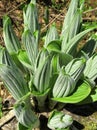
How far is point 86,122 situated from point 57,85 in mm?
550

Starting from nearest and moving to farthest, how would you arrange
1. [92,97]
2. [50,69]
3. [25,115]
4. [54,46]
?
1. [25,115]
2. [50,69]
3. [54,46]
4. [92,97]

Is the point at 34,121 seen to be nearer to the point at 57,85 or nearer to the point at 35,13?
the point at 57,85

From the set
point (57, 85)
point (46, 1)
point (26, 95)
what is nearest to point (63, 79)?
point (57, 85)

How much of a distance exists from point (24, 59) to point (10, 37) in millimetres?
202

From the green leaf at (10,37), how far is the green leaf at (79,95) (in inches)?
21.6

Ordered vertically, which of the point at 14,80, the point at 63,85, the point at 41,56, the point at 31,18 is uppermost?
the point at 31,18

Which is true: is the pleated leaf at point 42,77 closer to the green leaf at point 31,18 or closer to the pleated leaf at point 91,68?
the pleated leaf at point 91,68

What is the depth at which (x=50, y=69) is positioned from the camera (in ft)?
8.07

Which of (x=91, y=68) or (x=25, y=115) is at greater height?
(x=91, y=68)

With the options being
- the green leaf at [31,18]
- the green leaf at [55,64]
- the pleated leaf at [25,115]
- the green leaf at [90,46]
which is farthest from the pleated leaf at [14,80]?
the green leaf at [90,46]

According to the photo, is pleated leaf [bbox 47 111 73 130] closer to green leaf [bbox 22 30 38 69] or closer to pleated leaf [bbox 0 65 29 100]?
pleated leaf [bbox 0 65 29 100]

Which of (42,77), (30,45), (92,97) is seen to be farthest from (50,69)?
(92,97)

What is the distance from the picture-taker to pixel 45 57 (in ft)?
8.16

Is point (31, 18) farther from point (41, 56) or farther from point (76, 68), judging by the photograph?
point (76, 68)
